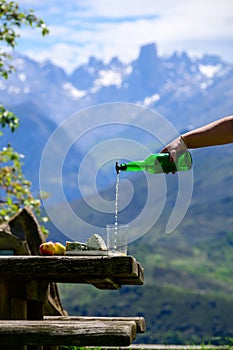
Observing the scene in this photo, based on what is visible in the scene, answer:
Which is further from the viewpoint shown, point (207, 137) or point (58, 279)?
point (58, 279)

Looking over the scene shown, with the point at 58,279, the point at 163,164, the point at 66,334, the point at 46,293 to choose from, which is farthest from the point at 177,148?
the point at 46,293

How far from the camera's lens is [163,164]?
12.8 feet

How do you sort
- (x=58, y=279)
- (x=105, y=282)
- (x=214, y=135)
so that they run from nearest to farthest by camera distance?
(x=214, y=135) → (x=105, y=282) → (x=58, y=279)

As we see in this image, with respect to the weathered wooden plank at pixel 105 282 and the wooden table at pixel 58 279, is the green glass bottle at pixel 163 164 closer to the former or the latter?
the wooden table at pixel 58 279

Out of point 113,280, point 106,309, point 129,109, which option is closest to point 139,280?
point 113,280

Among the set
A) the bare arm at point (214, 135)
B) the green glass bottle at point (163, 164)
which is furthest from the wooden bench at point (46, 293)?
the bare arm at point (214, 135)

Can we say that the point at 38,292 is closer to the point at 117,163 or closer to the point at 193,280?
the point at 117,163

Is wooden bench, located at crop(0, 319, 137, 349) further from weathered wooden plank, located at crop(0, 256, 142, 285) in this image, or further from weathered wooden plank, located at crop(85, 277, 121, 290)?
weathered wooden plank, located at crop(85, 277, 121, 290)

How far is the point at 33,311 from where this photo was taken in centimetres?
496

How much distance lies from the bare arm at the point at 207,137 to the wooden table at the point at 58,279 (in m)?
0.60

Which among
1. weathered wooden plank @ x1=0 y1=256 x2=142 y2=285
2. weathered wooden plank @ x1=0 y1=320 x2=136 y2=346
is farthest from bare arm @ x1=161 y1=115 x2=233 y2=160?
weathered wooden plank @ x1=0 y1=320 x2=136 y2=346

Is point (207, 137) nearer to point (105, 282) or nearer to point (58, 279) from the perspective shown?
point (105, 282)

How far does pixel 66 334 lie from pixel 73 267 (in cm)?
36

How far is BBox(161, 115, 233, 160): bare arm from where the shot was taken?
3.68 metres
